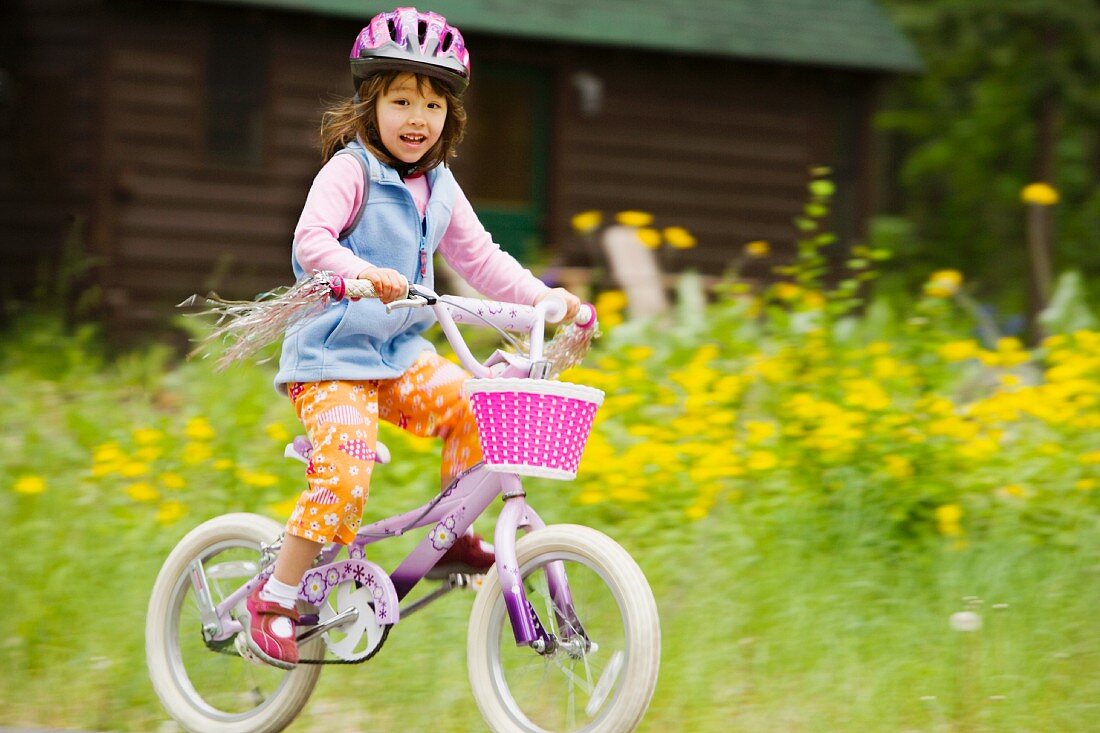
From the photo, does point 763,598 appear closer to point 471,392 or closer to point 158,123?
point 471,392

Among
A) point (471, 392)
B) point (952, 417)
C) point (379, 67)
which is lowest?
point (952, 417)

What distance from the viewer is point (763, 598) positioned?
15.3ft

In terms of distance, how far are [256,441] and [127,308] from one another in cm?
603

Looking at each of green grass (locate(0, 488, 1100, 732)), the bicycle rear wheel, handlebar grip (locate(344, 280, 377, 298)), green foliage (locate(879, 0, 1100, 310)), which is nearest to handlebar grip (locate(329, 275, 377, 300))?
handlebar grip (locate(344, 280, 377, 298))

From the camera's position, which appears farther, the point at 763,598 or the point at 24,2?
the point at 24,2

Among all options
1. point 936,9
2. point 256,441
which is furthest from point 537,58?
point 256,441

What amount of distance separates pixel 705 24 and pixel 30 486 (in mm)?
9975

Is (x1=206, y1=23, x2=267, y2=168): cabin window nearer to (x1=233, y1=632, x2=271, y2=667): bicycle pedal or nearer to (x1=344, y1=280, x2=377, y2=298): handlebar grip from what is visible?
(x1=233, y1=632, x2=271, y2=667): bicycle pedal

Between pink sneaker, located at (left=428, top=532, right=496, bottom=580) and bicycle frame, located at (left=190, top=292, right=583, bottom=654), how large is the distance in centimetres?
7

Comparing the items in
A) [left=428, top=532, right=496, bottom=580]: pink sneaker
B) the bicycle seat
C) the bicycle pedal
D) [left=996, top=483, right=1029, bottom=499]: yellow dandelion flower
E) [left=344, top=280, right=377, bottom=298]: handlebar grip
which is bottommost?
the bicycle pedal

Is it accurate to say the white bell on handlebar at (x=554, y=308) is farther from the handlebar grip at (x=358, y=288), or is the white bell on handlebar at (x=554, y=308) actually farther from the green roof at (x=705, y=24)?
the green roof at (x=705, y=24)

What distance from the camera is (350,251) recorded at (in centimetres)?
350

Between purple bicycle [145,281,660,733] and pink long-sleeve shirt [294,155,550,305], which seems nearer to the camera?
purple bicycle [145,281,660,733]

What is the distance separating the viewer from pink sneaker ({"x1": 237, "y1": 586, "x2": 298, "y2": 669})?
146 inches
